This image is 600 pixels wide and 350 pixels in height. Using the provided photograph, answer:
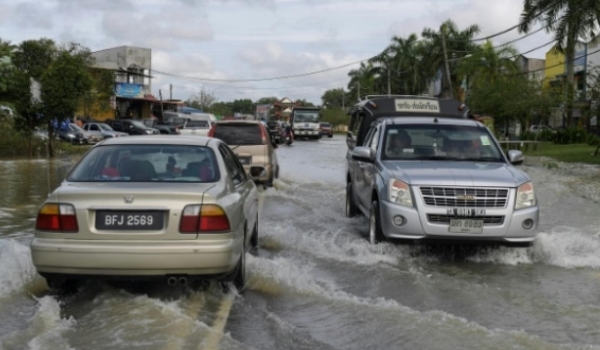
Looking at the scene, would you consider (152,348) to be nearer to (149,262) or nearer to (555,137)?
(149,262)

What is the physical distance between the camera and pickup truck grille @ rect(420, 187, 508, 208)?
7.68 metres

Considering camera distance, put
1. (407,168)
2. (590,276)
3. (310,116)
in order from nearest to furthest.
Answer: (590,276)
(407,168)
(310,116)

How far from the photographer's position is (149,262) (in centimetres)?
556

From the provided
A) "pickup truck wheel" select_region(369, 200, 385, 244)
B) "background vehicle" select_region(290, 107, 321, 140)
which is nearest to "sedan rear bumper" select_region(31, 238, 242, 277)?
"pickup truck wheel" select_region(369, 200, 385, 244)

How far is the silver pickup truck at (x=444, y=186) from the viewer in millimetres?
7695

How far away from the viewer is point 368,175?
953 centimetres

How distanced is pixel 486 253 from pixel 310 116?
1917 inches

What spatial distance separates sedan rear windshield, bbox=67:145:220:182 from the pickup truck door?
10.3ft

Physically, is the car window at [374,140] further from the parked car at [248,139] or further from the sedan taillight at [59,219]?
the parked car at [248,139]

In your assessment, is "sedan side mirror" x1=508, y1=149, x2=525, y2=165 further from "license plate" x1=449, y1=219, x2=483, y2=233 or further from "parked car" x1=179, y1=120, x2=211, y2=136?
"parked car" x1=179, y1=120, x2=211, y2=136

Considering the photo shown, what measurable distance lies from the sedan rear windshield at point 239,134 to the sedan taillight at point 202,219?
10166 mm

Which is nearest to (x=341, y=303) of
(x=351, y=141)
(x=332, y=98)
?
(x=351, y=141)

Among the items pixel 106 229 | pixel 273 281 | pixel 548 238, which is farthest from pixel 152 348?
pixel 548 238

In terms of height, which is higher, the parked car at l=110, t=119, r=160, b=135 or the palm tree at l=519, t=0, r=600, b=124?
the palm tree at l=519, t=0, r=600, b=124
